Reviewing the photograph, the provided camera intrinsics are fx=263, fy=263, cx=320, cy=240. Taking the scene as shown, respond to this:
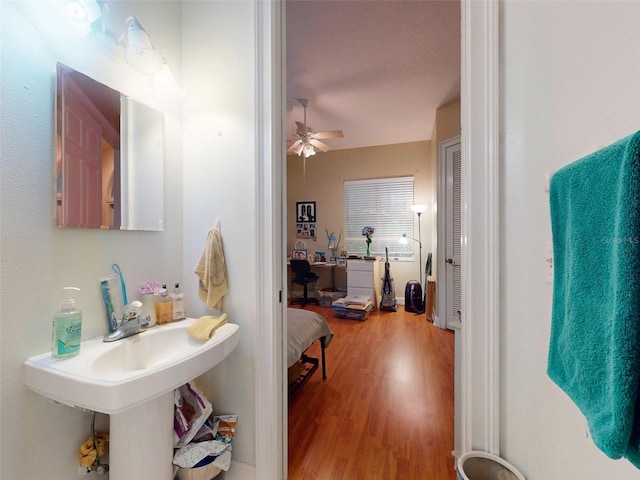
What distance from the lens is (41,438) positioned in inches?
34.7

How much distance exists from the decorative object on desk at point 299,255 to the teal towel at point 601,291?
15.3 feet

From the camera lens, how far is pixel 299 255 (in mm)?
5168

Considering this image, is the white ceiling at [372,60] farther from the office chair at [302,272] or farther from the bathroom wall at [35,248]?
the office chair at [302,272]

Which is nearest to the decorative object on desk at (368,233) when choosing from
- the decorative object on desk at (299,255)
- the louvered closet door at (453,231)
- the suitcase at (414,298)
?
the suitcase at (414,298)

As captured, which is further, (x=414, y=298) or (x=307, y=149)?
(x=414, y=298)

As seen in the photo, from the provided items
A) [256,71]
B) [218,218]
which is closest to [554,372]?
[218,218]

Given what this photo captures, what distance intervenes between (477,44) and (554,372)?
1.11 meters

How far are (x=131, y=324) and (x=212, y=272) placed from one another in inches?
14.5

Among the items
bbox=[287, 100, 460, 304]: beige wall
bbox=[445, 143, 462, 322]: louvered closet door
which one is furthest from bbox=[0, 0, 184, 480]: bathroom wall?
bbox=[287, 100, 460, 304]: beige wall

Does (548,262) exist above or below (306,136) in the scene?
below

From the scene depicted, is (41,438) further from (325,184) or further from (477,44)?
(325,184)

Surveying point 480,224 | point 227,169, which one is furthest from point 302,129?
point 480,224

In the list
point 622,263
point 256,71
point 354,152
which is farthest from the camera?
point 354,152

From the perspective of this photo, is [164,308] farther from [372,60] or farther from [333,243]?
[333,243]
